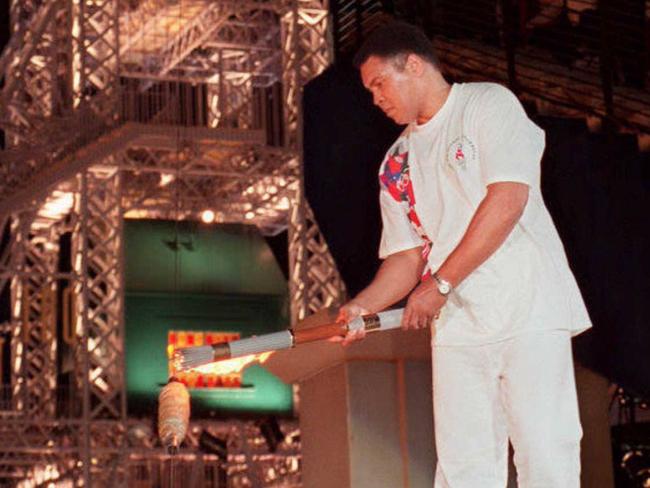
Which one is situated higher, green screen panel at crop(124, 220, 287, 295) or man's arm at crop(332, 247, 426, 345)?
green screen panel at crop(124, 220, 287, 295)

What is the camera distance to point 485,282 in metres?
4.39

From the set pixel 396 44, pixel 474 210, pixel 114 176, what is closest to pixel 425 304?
pixel 474 210

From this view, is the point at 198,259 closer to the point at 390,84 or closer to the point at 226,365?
the point at 226,365

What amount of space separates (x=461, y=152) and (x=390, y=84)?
0.92 feet

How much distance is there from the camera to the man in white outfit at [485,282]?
4262 millimetres

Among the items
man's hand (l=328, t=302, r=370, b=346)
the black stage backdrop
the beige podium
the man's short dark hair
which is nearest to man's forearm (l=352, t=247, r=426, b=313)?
man's hand (l=328, t=302, r=370, b=346)

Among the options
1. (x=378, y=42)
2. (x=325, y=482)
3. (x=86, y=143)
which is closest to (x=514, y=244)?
(x=378, y=42)

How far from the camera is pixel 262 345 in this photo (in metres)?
4.39

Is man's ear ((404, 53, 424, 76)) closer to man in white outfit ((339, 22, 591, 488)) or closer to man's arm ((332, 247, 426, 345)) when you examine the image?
man in white outfit ((339, 22, 591, 488))

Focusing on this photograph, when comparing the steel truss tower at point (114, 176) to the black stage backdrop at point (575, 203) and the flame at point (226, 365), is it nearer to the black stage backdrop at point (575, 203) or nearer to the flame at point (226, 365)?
the black stage backdrop at point (575, 203)

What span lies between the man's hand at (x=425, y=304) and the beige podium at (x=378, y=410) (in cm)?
199

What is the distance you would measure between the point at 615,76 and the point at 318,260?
10616mm

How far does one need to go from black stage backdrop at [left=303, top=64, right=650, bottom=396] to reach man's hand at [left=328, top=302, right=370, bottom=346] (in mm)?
5486

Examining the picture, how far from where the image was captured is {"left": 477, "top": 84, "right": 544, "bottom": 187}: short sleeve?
4.31 metres
